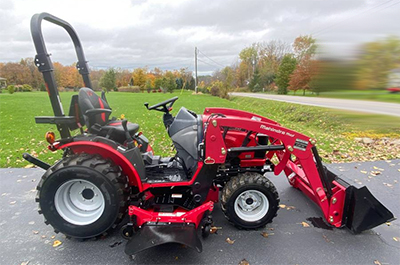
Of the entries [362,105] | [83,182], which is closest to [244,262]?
[83,182]

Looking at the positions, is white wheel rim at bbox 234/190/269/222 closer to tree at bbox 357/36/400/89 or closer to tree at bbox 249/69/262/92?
tree at bbox 357/36/400/89

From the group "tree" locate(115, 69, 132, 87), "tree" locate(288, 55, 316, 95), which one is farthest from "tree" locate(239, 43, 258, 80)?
"tree" locate(115, 69, 132, 87)

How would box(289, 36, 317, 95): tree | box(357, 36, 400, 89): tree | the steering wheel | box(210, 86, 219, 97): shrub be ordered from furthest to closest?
1. box(210, 86, 219, 97): shrub
2. the steering wheel
3. box(289, 36, 317, 95): tree
4. box(357, 36, 400, 89): tree

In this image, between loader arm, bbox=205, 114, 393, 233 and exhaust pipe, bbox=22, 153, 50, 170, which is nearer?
loader arm, bbox=205, 114, 393, 233

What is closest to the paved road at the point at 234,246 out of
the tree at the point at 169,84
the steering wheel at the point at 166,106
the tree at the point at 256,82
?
the steering wheel at the point at 166,106

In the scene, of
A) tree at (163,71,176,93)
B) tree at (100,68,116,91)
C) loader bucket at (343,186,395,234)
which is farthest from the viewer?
tree at (163,71,176,93)

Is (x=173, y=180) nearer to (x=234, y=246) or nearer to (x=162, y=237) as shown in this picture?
(x=162, y=237)

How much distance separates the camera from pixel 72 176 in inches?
112

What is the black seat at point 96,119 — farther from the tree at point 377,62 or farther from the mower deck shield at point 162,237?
the tree at point 377,62

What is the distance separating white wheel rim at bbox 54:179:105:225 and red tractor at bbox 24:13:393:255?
0.4 inches

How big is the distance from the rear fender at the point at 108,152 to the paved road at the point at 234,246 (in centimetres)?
72

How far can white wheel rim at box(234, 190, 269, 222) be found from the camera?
3.11 m

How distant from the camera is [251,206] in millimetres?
3199

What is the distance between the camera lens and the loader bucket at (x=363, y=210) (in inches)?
110
